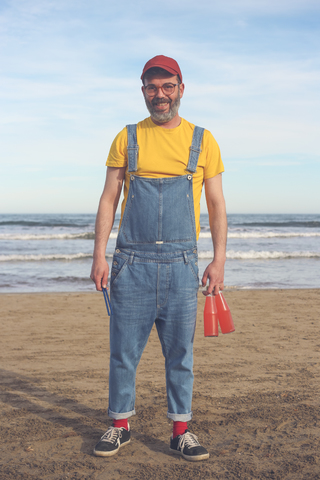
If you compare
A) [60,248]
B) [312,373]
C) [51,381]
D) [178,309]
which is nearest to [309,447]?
[178,309]

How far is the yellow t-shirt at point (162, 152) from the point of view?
2.56 metres

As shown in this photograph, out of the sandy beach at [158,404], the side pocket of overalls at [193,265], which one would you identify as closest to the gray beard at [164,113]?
the side pocket of overalls at [193,265]

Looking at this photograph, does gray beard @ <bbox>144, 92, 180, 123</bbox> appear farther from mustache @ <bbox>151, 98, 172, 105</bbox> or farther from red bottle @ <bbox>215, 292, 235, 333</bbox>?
red bottle @ <bbox>215, 292, 235, 333</bbox>

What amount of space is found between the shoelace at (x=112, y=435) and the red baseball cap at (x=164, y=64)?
84.7 inches

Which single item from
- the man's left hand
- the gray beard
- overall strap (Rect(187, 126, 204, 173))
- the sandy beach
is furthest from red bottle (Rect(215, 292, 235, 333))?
the gray beard

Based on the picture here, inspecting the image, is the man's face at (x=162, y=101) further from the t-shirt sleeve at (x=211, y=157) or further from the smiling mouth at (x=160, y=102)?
the t-shirt sleeve at (x=211, y=157)

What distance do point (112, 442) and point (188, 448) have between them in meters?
0.46

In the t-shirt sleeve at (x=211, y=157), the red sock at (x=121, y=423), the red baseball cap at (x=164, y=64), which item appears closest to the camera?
the red baseball cap at (x=164, y=64)

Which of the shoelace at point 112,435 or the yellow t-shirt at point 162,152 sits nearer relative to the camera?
the yellow t-shirt at point 162,152

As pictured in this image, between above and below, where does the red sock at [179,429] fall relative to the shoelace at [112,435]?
above

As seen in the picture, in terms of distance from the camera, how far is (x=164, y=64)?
2.54m

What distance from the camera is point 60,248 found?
60.8 ft

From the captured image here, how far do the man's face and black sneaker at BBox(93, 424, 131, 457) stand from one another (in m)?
1.90

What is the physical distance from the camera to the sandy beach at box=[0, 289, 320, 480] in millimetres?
2553
